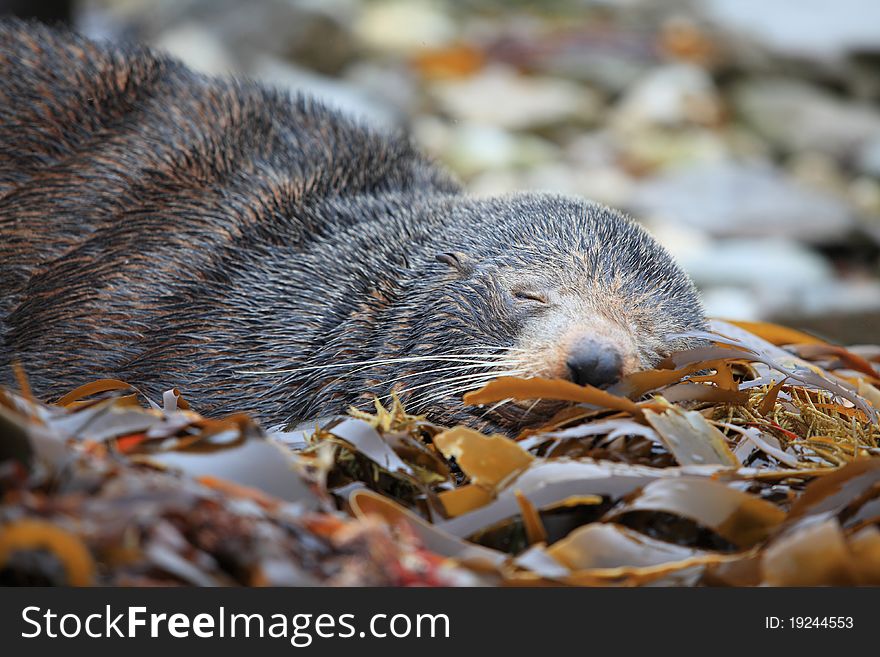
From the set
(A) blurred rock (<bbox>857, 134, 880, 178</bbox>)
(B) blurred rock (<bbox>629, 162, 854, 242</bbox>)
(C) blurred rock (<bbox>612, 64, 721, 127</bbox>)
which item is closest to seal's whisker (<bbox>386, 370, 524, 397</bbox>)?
(B) blurred rock (<bbox>629, 162, 854, 242</bbox>)

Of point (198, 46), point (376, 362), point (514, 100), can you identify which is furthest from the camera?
point (514, 100)

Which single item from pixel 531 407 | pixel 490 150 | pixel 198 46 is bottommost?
pixel 531 407

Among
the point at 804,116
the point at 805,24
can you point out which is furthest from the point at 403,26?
the point at 804,116

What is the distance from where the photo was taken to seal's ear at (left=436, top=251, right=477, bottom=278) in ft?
11.9

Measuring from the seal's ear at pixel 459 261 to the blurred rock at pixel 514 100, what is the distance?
9.23m

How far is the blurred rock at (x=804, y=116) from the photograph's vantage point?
13.0 metres

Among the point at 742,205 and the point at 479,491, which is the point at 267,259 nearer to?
the point at 479,491

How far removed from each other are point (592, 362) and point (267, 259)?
1512 mm

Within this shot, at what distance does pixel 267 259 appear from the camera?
409 cm

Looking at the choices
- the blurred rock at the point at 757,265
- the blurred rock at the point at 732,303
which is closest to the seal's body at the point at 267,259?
the blurred rock at the point at 732,303

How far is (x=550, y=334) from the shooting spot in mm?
3242

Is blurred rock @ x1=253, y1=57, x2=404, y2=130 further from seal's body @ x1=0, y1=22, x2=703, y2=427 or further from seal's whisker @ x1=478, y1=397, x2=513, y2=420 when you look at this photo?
seal's whisker @ x1=478, y1=397, x2=513, y2=420
